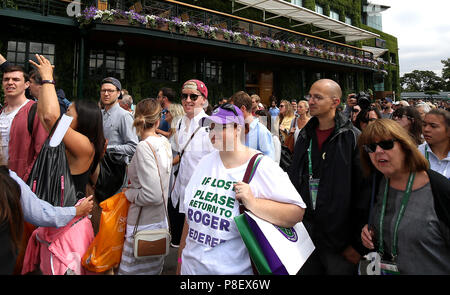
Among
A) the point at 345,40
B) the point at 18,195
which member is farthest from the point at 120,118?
the point at 345,40

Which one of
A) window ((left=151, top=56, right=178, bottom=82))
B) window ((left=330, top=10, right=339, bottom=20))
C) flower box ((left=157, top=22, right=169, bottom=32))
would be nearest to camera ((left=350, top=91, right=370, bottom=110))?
flower box ((left=157, top=22, right=169, bottom=32))

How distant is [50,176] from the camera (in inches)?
83.0

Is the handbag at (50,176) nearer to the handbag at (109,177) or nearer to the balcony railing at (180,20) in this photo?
the handbag at (109,177)

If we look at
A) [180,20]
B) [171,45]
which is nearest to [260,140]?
[180,20]

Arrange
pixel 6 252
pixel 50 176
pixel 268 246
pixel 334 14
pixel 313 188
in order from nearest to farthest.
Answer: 1. pixel 6 252
2. pixel 268 246
3. pixel 50 176
4. pixel 313 188
5. pixel 334 14

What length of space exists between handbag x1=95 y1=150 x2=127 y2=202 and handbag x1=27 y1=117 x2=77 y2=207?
2.20 feet

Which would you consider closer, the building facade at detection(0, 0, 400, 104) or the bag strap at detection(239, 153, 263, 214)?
the bag strap at detection(239, 153, 263, 214)

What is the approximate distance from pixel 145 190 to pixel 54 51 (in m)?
12.7

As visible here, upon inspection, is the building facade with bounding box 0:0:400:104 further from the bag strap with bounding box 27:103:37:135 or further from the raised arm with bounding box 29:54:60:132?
the raised arm with bounding box 29:54:60:132

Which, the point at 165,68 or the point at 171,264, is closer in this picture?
the point at 171,264

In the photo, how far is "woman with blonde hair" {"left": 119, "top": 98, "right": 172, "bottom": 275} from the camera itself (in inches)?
104

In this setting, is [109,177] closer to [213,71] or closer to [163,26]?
[163,26]

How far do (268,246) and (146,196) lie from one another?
148 cm

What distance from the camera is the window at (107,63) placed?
13.1m
